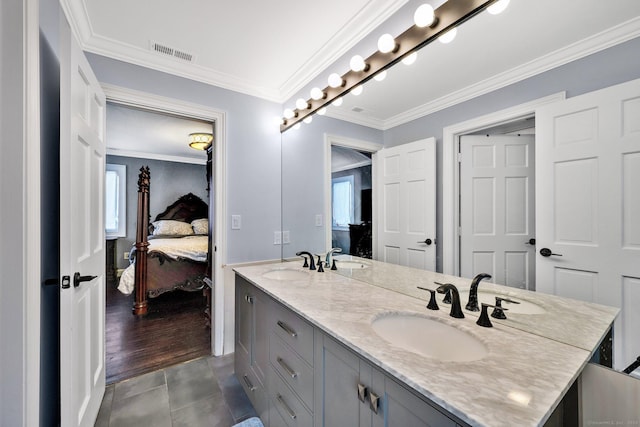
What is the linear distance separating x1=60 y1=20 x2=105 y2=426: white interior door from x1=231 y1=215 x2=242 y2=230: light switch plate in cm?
85

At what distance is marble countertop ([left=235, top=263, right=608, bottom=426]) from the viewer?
540mm

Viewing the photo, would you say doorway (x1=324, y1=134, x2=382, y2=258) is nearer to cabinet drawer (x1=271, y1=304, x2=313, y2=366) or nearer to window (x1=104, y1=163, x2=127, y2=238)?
cabinet drawer (x1=271, y1=304, x2=313, y2=366)

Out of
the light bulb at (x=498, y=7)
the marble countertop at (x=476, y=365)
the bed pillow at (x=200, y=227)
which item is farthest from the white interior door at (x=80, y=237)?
the bed pillow at (x=200, y=227)

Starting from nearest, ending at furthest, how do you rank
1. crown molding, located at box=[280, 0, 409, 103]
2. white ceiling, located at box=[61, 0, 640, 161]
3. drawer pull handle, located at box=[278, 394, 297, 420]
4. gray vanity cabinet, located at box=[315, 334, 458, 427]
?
1. gray vanity cabinet, located at box=[315, 334, 458, 427]
2. white ceiling, located at box=[61, 0, 640, 161]
3. drawer pull handle, located at box=[278, 394, 297, 420]
4. crown molding, located at box=[280, 0, 409, 103]

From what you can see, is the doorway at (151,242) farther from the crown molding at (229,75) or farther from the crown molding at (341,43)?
the crown molding at (341,43)

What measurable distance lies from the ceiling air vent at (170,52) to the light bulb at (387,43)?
1375 mm

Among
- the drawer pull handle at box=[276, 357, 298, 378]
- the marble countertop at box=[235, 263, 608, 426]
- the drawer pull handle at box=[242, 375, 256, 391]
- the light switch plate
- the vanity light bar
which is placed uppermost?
the vanity light bar

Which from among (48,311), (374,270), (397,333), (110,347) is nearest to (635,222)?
(397,333)

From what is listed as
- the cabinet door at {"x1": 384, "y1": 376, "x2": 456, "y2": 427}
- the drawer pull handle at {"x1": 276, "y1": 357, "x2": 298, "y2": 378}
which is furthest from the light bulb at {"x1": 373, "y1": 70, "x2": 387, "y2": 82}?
the drawer pull handle at {"x1": 276, "y1": 357, "x2": 298, "y2": 378}

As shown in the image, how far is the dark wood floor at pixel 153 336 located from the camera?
2012 mm

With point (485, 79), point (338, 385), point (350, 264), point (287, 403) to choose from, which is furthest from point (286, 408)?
point (485, 79)

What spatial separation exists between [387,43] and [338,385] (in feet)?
5.17

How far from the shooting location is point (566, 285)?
2.92 ft

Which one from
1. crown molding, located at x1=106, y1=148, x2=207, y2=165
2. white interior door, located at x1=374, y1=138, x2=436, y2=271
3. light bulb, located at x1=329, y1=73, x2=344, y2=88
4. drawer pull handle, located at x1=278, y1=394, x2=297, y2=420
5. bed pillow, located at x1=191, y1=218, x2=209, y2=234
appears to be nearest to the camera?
drawer pull handle, located at x1=278, y1=394, x2=297, y2=420
